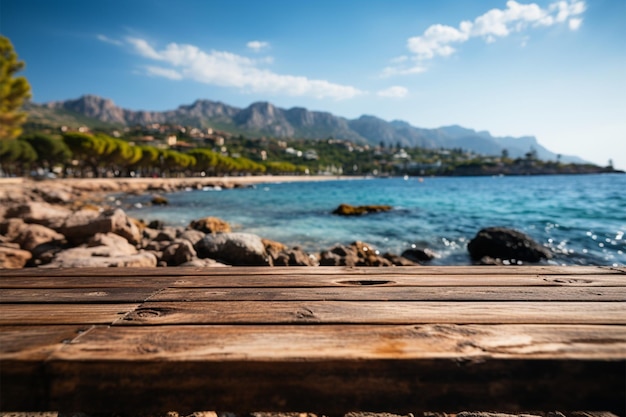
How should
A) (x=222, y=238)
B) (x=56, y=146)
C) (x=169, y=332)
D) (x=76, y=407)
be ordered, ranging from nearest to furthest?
1. (x=76, y=407)
2. (x=169, y=332)
3. (x=222, y=238)
4. (x=56, y=146)

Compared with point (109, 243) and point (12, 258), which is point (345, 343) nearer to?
point (109, 243)

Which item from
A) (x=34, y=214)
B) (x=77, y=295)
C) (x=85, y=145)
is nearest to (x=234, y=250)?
(x=77, y=295)

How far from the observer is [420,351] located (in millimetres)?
975

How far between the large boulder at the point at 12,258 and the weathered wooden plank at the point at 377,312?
20.3ft

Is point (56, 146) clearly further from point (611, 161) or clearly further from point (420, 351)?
point (611, 161)

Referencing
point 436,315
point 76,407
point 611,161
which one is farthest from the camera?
point 611,161

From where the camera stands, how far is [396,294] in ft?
4.99

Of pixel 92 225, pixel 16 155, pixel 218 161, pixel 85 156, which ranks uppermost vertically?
pixel 218 161

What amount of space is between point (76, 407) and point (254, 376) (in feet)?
1.77

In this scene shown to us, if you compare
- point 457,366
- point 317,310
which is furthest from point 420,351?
point 317,310

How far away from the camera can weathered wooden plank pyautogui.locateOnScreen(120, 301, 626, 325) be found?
1.22 m

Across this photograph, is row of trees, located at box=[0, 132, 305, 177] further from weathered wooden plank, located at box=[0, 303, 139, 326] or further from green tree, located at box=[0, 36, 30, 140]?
weathered wooden plank, located at box=[0, 303, 139, 326]

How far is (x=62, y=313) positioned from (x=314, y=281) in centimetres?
118

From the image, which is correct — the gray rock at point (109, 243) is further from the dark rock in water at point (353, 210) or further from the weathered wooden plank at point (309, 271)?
the dark rock in water at point (353, 210)
